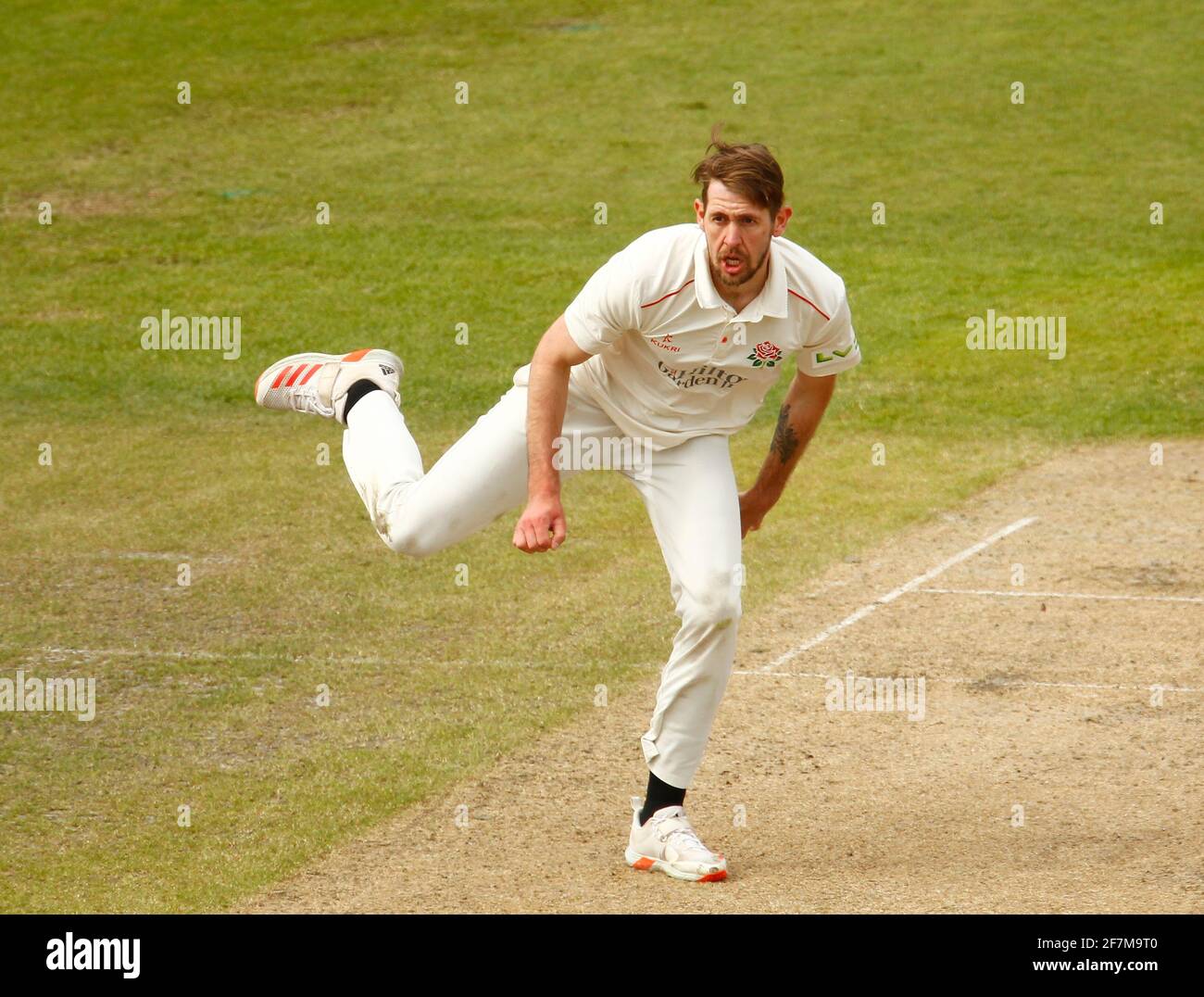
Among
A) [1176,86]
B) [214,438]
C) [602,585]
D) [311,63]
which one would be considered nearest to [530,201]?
[311,63]

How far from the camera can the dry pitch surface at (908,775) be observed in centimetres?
588

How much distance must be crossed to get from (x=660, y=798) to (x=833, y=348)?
5.88 feet

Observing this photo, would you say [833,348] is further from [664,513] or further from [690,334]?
[664,513]

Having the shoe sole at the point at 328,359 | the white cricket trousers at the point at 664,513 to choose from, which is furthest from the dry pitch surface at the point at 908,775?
the shoe sole at the point at 328,359

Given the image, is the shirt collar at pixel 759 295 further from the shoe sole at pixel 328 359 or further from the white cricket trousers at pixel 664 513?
the shoe sole at pixel 328 359

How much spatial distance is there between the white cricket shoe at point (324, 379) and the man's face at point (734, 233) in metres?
1.88

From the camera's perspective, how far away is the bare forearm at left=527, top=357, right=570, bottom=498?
5.86 meters

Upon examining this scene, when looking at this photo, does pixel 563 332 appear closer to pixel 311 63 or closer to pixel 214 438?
pixel 214 438

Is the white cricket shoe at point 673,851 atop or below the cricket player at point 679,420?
below

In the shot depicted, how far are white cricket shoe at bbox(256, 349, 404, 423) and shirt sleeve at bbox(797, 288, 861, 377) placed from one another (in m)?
1.83

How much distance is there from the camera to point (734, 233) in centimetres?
567

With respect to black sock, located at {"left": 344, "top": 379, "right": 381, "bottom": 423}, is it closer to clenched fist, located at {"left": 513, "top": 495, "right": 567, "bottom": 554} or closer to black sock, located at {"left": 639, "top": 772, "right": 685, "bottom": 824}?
clenched fist, located at {"left": 513, "top": 495, "right": 567, "bottom": 554}

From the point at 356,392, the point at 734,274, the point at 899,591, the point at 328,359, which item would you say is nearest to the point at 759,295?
the point at 734,274

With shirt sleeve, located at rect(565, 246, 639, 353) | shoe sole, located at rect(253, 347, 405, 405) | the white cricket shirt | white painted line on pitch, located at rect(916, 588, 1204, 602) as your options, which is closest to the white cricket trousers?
the white cricket shirt
